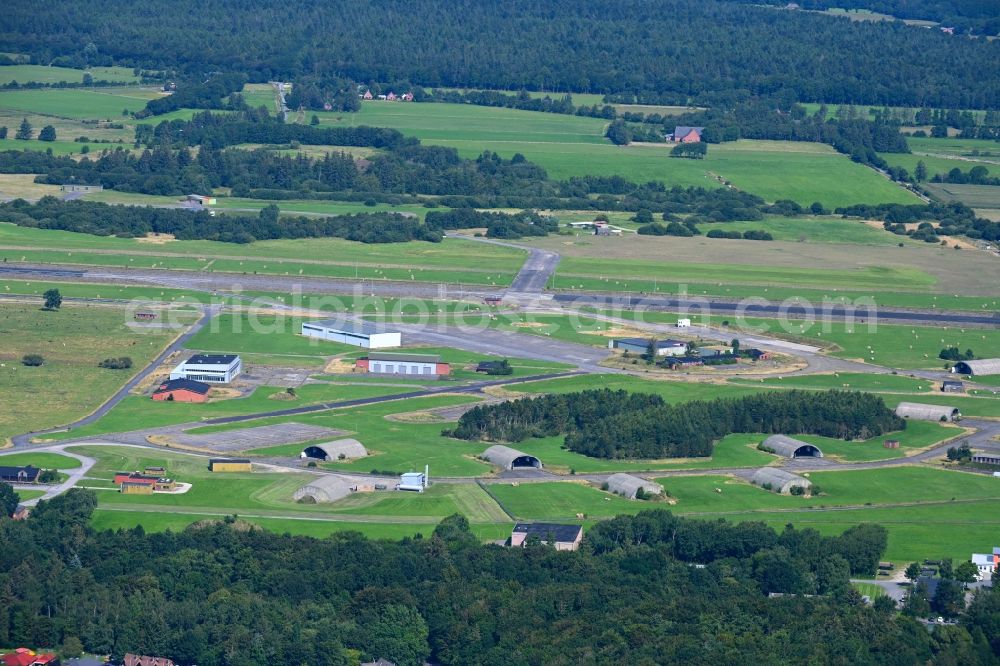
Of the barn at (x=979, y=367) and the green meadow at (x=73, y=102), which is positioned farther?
the green meadow at (x=73, y=102)

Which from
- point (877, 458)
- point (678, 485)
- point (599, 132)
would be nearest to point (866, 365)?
point (877, 458)

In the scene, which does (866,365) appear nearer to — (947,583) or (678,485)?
(678,485)

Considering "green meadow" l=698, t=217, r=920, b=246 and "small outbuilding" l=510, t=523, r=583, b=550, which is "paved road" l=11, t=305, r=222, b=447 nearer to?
"small outbuilding" l=510, t=523, r=583, b=550

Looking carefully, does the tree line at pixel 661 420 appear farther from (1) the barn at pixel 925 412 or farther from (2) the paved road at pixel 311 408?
(2) the paved road at pixel 311 408

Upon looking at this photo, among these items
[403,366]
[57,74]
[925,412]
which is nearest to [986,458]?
[925,412]

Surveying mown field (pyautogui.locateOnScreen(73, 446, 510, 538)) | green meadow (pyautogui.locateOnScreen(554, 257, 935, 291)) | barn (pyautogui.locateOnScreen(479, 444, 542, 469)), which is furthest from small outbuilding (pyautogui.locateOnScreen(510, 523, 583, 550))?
green meadow (pyautogui.locateOnScreen(554, 257, 935, 291))

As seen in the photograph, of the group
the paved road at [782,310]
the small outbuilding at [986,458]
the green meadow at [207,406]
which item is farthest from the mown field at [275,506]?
the paved road at [782,310]

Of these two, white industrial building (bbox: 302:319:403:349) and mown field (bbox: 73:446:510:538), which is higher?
white industrial building (bbox: 302:319:403:349)
